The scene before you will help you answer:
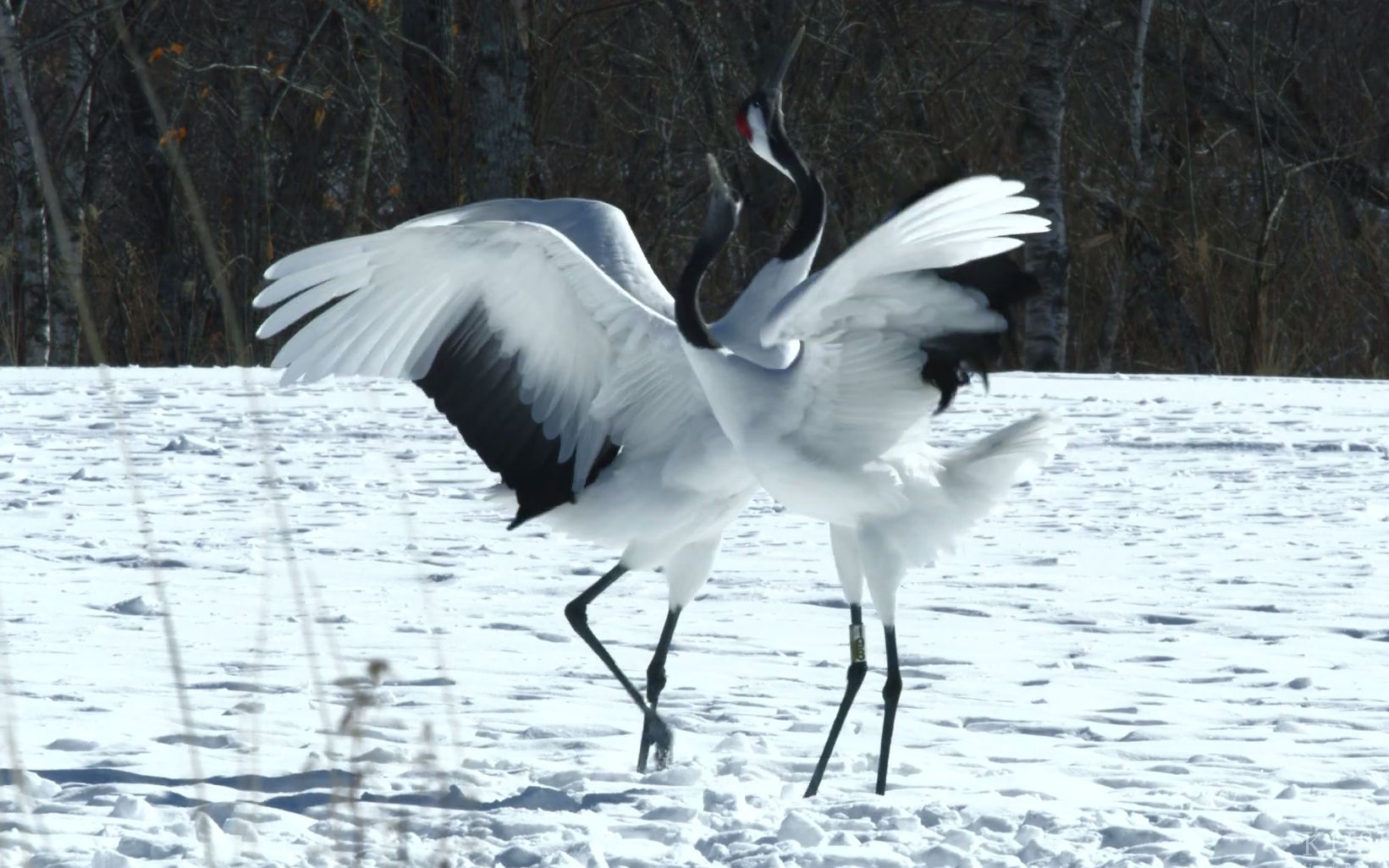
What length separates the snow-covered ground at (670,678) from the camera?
10.1 ft

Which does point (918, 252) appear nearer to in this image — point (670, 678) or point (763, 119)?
point (763, 119)

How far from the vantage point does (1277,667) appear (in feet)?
14.4

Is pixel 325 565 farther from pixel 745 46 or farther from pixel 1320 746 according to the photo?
pixel 745 46

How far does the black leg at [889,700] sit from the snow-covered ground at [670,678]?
70 mm

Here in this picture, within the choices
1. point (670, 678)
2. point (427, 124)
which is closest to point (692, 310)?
point (670, 678)

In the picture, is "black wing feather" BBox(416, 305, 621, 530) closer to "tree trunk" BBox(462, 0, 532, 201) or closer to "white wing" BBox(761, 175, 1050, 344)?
"white wing" BBox(761, 175, 1050, 344)

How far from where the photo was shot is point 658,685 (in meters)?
4.03

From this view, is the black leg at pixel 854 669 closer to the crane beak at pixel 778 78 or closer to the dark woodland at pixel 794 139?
the crane beak at pixel 778 78

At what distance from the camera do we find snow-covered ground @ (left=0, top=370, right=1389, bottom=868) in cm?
308

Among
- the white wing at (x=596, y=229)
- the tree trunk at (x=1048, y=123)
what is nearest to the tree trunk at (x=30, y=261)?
the tree trunk at (x=1048, y=123)

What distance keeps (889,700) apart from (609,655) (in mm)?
708

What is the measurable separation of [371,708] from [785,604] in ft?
5.17

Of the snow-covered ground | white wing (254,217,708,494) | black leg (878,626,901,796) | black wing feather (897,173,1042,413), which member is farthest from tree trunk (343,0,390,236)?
black wing feather (897,173,1042,413)

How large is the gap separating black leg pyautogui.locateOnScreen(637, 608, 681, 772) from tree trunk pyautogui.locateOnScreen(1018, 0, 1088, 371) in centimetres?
934
